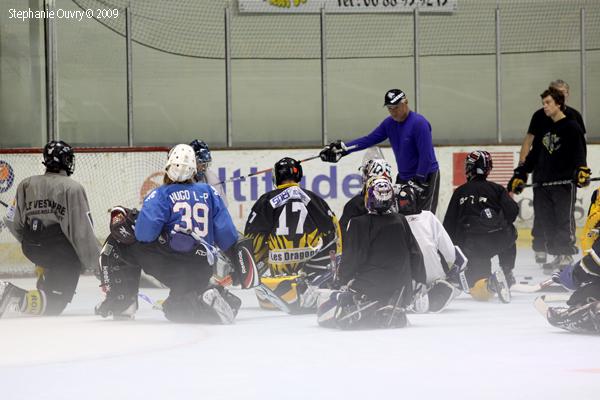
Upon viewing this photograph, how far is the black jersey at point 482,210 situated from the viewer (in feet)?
25.1

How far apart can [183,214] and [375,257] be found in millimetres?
1028

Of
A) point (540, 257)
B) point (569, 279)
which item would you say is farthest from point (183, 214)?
point (540, 257)

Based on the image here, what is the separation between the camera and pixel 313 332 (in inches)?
229

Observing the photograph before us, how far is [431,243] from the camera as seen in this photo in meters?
6.83

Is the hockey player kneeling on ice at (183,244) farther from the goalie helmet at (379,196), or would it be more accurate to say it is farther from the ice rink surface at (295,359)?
the goalie helmet at (379,196)

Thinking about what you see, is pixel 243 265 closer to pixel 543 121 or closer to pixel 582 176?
pixel 582 176

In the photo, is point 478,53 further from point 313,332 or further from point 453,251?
point 313,332

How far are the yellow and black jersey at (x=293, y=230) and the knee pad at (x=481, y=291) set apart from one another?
938 mm

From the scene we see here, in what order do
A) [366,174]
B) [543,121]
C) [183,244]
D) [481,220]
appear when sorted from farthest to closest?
1. [543,121]
2. [481,220]
3. [366,174]
4. [183,244]

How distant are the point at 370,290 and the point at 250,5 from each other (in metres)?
7.97

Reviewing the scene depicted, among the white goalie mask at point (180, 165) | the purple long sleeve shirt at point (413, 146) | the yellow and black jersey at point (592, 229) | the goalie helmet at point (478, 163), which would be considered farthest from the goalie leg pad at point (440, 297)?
the white goalie mask at point (180, 165)

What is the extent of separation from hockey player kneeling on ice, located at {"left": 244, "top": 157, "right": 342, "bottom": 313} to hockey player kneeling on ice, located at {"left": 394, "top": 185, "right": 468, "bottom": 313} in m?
0.48

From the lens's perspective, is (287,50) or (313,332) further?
(287,50)

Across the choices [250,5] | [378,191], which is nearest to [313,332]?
[378,191]
